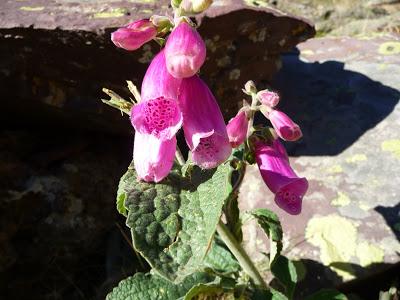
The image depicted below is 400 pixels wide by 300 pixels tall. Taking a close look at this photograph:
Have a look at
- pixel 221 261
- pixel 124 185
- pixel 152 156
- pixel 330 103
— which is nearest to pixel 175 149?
pixel 152 156

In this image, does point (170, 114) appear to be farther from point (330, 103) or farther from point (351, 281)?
point (330, 103)

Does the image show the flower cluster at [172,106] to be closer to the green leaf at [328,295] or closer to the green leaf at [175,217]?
the green leaf at [175,217]

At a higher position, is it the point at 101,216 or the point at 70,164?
the point at 70,164

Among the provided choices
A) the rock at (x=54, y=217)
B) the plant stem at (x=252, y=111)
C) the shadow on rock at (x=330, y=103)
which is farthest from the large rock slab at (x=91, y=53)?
the plant stem at (x=252, y=111)

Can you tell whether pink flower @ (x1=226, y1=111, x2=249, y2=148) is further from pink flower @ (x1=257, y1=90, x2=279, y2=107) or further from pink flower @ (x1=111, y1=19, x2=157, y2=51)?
pink flower @ (x1=111, y1=19, x2=157, y2=51)

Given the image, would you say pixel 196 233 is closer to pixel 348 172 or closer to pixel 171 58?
pixel 171 58

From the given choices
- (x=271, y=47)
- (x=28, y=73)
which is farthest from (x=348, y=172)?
(x=28, y=73)

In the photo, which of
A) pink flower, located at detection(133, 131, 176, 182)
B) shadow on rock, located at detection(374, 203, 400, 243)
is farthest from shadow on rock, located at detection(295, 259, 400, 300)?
pink flower, located at detection(133, 131, 176, 182)
